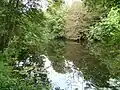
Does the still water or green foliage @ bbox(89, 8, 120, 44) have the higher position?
green foliage @ bbox(89, 8, 120, 44)

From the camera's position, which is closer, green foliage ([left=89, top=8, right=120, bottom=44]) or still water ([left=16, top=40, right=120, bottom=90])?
still water ([left=16, top=40, right=120, bottom=90])

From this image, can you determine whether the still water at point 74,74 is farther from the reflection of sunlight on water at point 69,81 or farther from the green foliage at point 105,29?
the green foliage at point 105,29

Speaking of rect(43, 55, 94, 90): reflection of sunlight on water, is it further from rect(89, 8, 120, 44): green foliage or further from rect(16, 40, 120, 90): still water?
rect(89, 8, 120, 44): green foliage

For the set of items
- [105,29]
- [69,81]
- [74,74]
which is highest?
[105,29]

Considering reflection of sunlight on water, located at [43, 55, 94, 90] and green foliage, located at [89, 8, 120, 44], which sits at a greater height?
green foliage, located at [89, 8, 120, 44]

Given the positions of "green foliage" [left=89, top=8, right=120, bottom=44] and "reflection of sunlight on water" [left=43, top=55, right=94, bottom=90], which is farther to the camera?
"green foliage" [left=89, top=8, right=120, bottom=44]

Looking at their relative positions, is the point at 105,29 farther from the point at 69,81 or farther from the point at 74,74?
the point at 69,81

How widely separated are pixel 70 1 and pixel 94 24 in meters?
6.18

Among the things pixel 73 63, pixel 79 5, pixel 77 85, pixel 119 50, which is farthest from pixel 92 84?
pixel 79 5

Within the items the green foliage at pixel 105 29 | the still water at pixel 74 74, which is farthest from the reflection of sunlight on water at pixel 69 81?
the green foliage at pixel 105 29

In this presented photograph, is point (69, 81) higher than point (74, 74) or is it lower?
lower

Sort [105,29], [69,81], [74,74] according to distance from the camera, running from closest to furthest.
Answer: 1. [69,81]
2. [74,74]
3. [105,29]

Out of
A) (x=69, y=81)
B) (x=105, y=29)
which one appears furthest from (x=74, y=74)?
(x=105, y=29)

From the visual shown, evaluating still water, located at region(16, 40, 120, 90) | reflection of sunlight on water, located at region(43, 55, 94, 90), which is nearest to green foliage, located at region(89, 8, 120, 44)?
still water, located at region(16, 40, 120, 90)
